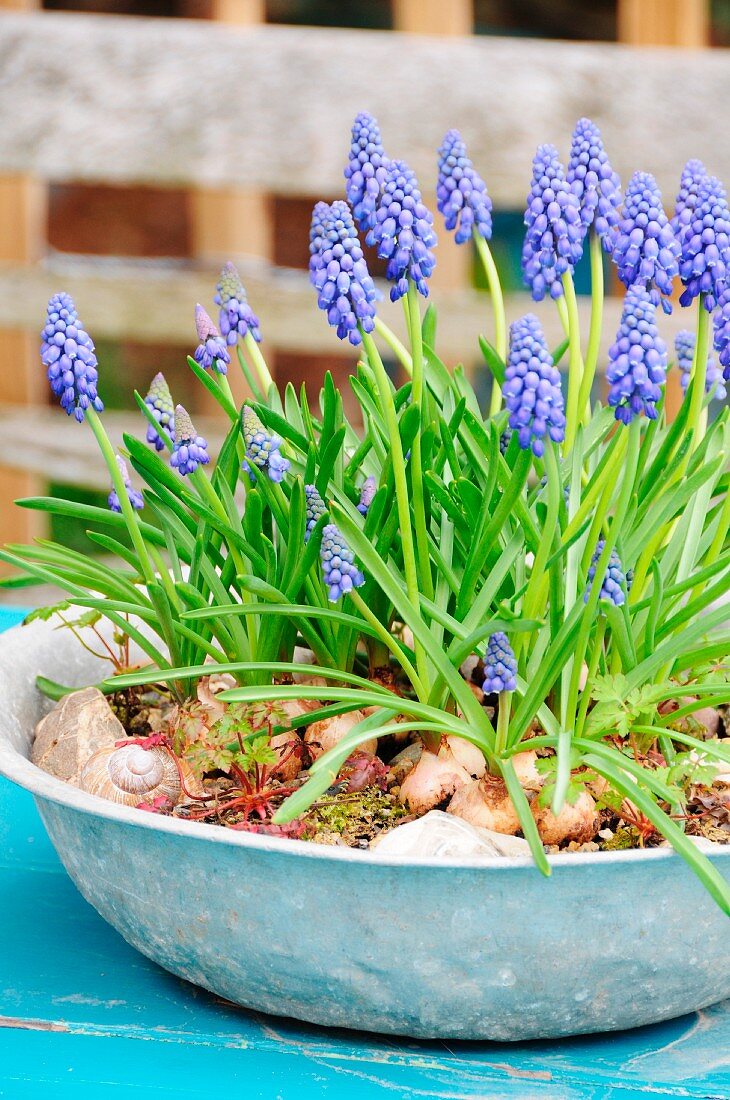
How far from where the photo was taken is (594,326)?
0.95 meters

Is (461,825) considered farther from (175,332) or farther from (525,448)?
(175,332)

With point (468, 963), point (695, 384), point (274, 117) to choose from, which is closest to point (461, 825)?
point (468, 963)

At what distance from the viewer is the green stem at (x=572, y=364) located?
35.4 inches

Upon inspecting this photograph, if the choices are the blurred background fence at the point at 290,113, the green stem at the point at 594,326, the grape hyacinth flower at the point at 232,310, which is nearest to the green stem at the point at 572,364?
the green stem at the point at 594,326

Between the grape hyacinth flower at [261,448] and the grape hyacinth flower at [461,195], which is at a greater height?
the grape hyacinth flower at [461,195]

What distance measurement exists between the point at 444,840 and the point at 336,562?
7.4 inches

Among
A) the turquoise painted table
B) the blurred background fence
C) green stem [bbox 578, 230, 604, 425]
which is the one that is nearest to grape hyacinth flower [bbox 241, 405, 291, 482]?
green stem [bbox 578, 230, 604, 425]

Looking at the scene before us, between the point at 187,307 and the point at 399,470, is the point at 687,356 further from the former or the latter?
the point at 187,307

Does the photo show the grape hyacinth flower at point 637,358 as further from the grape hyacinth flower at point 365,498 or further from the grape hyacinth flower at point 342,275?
the grape hyacinth flower at point 365,498

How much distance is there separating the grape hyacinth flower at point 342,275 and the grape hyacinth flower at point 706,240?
0.68 feet

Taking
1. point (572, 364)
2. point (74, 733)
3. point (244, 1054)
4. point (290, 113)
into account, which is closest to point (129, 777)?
point (74, 733)

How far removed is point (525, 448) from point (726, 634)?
0.28 m

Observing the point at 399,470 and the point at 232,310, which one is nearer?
the point at 399,470

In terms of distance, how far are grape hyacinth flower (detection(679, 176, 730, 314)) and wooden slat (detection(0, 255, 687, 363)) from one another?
1782 mm
